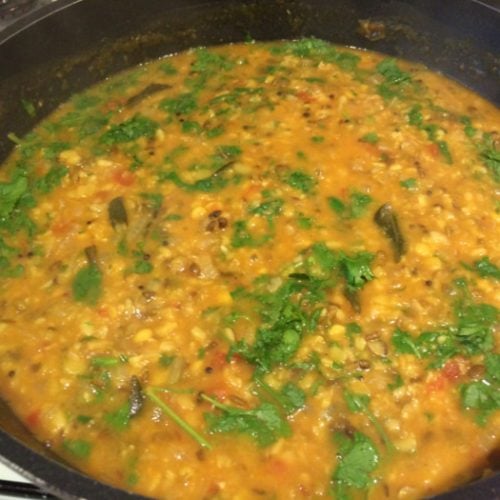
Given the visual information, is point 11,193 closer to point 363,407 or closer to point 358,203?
point 358,203

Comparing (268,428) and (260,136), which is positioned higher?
(268,428)

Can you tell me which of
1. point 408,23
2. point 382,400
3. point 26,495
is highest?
point 26,495

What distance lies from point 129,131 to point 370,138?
5.09ft

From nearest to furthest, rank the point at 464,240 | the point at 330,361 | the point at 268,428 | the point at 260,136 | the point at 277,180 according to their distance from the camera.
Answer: the point at 268,428 → the point at 330,361 → the point at 464,240 → the point at 277,180 → the point at 260,136

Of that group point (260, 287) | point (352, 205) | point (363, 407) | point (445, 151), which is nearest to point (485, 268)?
point (352, 205)

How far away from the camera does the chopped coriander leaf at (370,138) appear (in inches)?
161

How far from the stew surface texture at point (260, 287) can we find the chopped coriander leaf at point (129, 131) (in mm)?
13

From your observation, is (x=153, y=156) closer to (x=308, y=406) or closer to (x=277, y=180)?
(x=277, y=180)

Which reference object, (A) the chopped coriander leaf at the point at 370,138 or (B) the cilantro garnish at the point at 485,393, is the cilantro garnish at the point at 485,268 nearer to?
(B) the cilantro garnish at the point at 485,393

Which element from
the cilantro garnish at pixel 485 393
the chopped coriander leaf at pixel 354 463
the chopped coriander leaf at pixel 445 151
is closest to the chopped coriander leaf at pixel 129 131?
the chopped coriander leaf at pixel 445 151

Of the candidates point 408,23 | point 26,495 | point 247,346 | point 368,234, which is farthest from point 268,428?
point 408,23

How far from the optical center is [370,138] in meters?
4.10

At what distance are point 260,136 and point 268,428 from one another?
1.98m

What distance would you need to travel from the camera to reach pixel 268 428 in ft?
9.34
